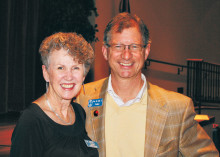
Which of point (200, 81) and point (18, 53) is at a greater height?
point (18, 53)

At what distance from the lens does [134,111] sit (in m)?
2.12

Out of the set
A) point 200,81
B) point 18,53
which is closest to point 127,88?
point 18,53

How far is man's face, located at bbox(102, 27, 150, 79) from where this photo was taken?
215 cm

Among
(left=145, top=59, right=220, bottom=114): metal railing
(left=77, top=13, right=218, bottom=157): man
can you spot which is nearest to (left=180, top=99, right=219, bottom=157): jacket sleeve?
(left=77, top=13, right=218, bottom=157): man

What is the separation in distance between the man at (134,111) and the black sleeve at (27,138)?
0.55 m

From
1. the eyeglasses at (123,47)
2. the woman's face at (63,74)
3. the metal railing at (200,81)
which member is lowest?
the metal railing at (200,81)

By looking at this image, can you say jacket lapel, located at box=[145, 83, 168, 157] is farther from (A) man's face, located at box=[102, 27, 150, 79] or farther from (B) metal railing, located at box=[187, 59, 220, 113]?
(B) metal railing, located at box=[187, 59, 220, 113]

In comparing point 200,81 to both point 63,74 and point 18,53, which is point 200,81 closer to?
point 18,53

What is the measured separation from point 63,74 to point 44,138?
422 mm

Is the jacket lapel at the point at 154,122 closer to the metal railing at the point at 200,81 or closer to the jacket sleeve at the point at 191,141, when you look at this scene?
the jacket sleeve at the point at 191,141

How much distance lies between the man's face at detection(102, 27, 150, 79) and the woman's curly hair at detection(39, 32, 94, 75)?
12.6 inches

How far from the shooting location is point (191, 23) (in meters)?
11.8

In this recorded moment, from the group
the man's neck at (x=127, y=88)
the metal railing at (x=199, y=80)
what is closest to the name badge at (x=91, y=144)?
the man's neck at (x=127, y=88)

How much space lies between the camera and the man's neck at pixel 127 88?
2.20m
